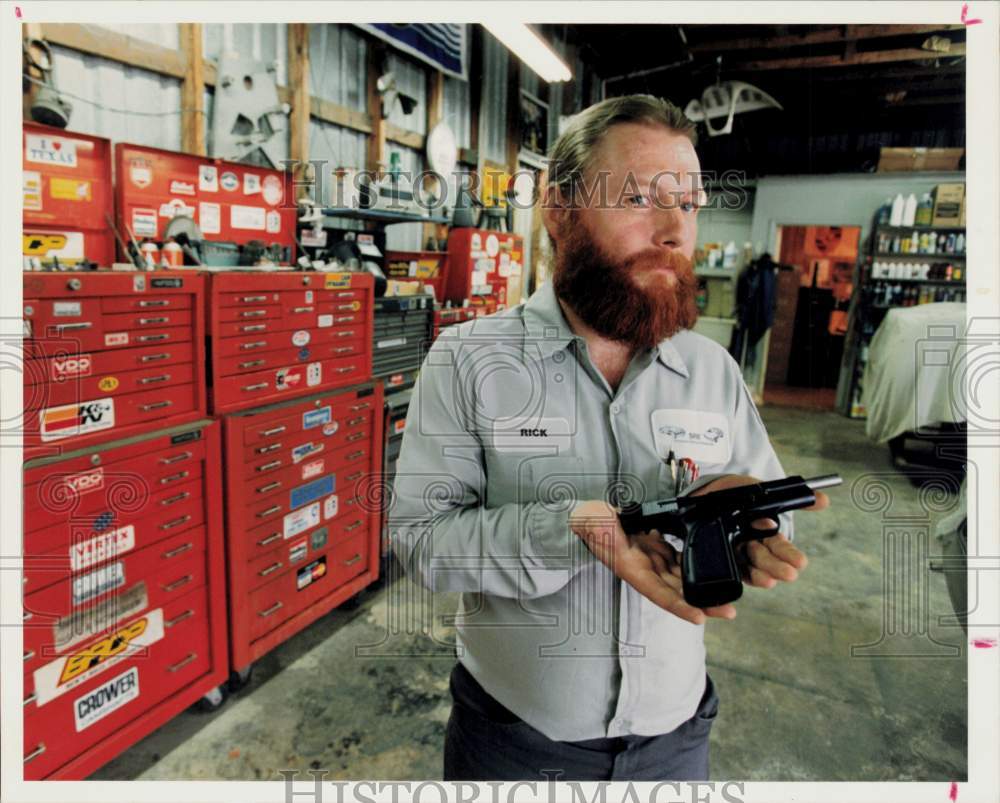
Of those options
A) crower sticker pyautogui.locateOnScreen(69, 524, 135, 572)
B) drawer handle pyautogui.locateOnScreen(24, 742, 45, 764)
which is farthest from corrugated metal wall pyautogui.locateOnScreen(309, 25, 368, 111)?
drawer handle pyautogui.locateOnScreen(24, 742, 45, 764)

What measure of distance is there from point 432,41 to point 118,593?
3674mm

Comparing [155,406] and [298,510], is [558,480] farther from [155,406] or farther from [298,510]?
[298,510]

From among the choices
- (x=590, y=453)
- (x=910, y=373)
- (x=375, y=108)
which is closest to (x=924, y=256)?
(x=910, y=373)

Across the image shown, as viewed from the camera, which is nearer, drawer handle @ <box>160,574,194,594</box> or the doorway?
drawer handle @ <box>160,574,194,594</box>

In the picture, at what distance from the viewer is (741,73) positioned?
7102 mm

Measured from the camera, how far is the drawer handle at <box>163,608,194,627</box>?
1.97 metres

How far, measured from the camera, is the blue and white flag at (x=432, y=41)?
3646 millimetres

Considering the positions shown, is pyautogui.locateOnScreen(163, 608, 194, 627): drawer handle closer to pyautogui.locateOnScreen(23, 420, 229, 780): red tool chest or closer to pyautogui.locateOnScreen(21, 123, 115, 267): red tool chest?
pyautogui.locateOnScreen(23, 420, 229, 780): red tool chest

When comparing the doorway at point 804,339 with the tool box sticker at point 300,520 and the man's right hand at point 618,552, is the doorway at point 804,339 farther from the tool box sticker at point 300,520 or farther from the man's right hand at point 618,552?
the man's right hand at point 618,552

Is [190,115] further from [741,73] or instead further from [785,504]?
[741,73]

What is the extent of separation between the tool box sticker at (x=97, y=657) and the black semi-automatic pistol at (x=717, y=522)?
5.33ft

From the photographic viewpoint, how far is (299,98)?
3.19 metres

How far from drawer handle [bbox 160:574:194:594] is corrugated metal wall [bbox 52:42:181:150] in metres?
1.66

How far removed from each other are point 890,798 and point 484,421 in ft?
2.72
